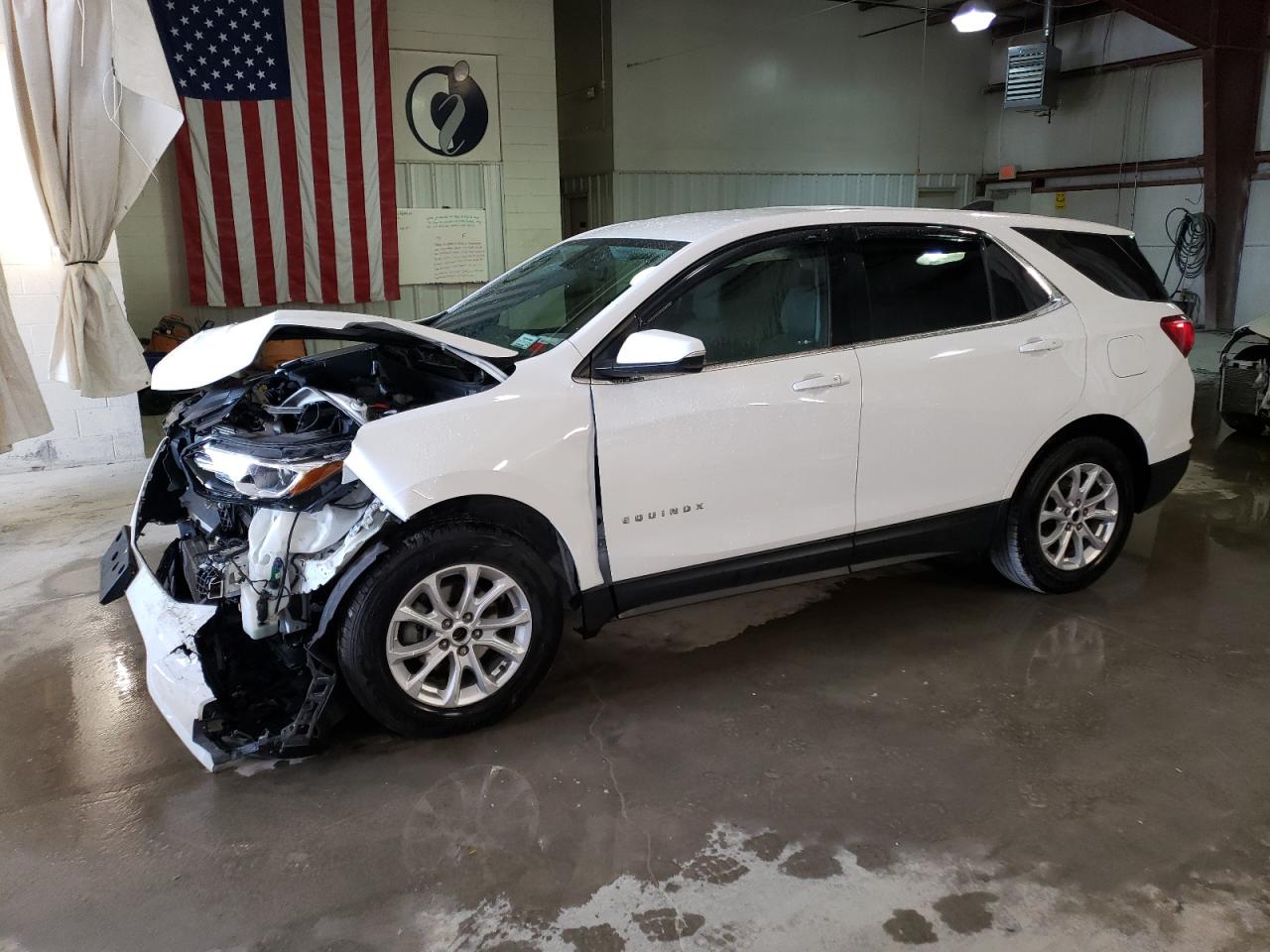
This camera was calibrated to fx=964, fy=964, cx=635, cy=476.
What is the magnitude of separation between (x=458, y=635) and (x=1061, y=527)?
2628 mm

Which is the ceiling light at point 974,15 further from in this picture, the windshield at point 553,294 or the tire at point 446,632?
the tire at point 446,632

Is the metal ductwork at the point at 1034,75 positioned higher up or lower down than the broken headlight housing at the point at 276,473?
higher up

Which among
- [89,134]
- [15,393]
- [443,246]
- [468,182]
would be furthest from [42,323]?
[468,182]

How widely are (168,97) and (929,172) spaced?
12.0 meters

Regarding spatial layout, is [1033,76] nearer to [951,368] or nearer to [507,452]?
[951,368]

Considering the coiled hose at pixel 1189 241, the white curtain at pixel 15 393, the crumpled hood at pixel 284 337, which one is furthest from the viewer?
the coiled hose at pixel 1189 241

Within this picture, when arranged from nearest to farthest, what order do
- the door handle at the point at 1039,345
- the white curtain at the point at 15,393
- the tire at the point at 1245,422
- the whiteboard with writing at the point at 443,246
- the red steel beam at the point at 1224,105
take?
the door handle at the point at 1039,345, the white curtain at the point at 15,393, the tire at the point at 1245,422, the whiteboard with writing at the point at 443,246, the red steel beam at the point at 1224,105

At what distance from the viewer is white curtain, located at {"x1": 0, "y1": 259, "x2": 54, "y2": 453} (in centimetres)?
568

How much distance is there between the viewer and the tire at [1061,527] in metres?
3.94

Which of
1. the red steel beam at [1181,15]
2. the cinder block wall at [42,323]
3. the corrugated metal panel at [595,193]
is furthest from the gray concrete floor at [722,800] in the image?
the corrugated metal panel at [595,193]

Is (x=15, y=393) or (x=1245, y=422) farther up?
(x=15, y=393)

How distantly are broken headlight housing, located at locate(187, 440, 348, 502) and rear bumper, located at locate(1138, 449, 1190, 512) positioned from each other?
3.40 metres

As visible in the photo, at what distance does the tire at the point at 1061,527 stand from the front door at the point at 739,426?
939 millimetres

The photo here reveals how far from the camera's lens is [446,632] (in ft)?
9.74
